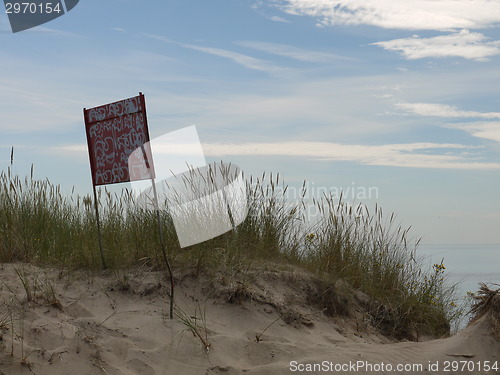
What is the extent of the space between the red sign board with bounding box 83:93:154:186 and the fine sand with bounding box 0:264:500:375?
3.83 ft

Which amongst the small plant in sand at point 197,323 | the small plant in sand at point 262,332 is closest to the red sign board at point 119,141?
the small plant in sand at point 197,323

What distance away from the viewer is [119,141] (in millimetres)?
5707

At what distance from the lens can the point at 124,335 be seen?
5.01 metres

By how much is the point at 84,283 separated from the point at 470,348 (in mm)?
3956

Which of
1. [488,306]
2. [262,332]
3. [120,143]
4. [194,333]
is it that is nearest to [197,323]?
[194,333]

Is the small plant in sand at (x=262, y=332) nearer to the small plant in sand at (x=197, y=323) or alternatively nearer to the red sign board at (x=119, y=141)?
the small plant in sand at (x=197, y=323)

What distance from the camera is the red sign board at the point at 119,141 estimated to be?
17.7ft

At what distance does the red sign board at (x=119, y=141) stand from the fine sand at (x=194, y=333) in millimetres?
1167

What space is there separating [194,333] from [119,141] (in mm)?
2161

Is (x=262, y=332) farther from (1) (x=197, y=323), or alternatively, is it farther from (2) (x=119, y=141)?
(2) (x=119, y=141)

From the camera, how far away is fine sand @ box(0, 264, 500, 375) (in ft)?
15.2

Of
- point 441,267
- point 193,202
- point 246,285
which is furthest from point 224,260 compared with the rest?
point 441,267

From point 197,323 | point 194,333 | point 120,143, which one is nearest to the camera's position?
point 194,333

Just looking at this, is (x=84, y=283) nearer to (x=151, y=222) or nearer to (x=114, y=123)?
(x=151, y=222)
